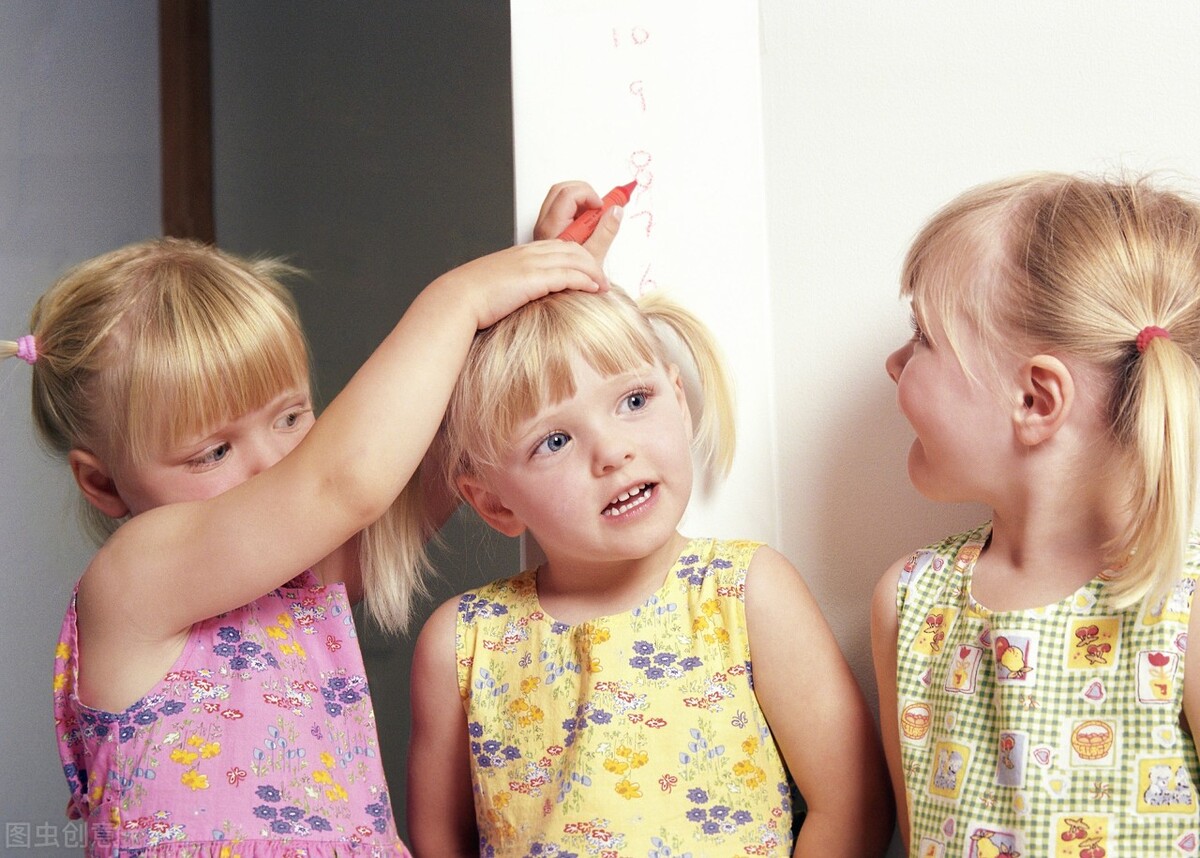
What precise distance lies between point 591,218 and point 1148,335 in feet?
1.61

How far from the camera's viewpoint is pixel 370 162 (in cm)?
236

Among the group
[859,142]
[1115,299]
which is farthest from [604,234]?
[1115,299]

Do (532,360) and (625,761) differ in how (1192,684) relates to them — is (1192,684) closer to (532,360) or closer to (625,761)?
(625,761)

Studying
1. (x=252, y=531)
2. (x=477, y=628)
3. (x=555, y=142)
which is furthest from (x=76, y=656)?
(x=555, y=142)

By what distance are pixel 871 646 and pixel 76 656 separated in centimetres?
70

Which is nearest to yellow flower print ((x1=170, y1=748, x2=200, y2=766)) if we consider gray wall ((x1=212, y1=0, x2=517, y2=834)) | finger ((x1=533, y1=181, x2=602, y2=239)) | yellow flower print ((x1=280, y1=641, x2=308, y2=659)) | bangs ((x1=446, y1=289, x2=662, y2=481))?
yellow flower print ((x1=280, y1=641, x2=308, y2=659))

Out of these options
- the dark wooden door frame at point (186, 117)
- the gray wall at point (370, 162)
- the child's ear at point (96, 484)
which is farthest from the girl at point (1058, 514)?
the dark wooden door frame at point (186, 117)

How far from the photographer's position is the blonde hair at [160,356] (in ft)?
3.48

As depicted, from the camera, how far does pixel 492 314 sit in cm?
102

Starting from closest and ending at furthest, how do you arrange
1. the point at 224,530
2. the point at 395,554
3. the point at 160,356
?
the point at 224,530, the point at 160,356, the point at 395,554

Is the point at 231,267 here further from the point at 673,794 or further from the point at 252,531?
the point at 673,794

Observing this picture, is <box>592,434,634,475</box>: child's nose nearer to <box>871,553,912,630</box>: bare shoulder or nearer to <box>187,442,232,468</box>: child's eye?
<box>871,553,912,630</box>: bare shoulder

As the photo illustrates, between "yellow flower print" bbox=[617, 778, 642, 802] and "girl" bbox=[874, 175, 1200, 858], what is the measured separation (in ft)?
0.71

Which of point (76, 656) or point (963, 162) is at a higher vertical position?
point (963, 162)
